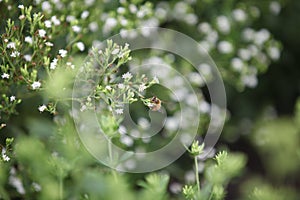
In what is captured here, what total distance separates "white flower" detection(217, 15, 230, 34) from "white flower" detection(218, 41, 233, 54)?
74mm

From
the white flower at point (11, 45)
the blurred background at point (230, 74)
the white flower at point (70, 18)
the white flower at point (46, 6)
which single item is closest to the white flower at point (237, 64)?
the blurred background at point (230, 74)

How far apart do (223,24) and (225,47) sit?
125 millimetres

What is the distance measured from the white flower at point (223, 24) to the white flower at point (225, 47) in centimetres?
7

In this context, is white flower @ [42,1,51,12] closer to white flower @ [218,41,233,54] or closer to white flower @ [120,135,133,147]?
white flower @ [120,135,133,147]

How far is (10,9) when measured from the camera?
4.80ft

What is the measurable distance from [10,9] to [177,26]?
44.0 inches

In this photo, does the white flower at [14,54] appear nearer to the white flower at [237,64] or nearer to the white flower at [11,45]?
the white flower at [11,45]

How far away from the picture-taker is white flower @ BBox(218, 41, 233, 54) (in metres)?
2.33

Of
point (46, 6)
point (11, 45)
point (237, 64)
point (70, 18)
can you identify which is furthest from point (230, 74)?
point (11, 45)

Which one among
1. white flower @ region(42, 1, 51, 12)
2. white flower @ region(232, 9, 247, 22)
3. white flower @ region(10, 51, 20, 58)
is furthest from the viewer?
white flower @ region(232, 9, 247, 22)

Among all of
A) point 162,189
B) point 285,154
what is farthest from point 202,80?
point 162,189

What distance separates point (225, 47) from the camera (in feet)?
7.67

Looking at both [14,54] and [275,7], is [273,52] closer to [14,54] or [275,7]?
[275,7]

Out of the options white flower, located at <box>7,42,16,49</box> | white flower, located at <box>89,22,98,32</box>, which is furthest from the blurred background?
white flower, located at <box>7,42,16,49</box>
